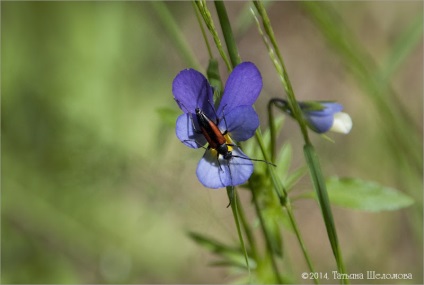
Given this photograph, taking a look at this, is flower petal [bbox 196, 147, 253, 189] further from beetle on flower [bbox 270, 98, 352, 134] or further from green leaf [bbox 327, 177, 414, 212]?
green leaf [bbox 327, 177, 414, 212]

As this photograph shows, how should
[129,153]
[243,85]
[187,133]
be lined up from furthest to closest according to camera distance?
[129,153] → [187,133] → [243,85]

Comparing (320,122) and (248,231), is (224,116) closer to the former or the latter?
(320,122)

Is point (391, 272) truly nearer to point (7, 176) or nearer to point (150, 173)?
point (150, 173)

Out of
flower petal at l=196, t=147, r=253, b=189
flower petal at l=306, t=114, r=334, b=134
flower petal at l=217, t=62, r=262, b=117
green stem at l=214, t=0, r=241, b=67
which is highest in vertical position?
green stem at l=214, t=0, r=241, b=67

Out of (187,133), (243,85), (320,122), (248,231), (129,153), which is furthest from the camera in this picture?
(129,153)

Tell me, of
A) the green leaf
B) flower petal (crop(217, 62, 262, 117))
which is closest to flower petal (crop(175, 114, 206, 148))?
flower petal (crop(217, 62, 262, 117))

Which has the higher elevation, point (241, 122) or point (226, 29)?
point (226, 29)

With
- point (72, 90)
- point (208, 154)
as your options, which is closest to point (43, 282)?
point (72, 90)

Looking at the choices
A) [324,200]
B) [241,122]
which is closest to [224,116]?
[241,122]
